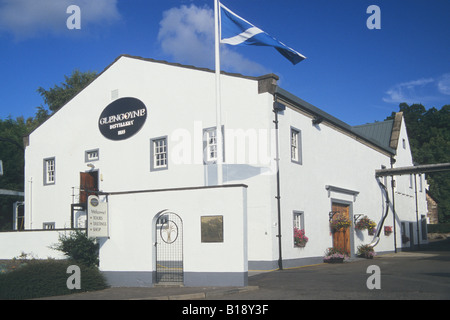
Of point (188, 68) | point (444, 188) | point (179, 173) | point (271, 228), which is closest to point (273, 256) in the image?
point (271, 228)

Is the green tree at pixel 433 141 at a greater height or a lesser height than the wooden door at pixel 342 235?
greater

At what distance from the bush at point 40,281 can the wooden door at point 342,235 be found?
46.6ft

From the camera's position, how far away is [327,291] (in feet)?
38.5

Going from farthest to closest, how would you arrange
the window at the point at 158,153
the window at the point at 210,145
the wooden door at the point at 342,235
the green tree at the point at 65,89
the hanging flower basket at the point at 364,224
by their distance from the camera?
1. the green tree at the point at 65,89
2. the hanging flower basket at the point at 364,224
3. the wooden door at the point at 342,235
4. the window at the point at 158,153
5. the window at the point at 210,145

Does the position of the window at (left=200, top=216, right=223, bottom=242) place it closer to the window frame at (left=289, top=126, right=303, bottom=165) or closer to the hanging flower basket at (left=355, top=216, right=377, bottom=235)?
the window frame at (left=289, top=126, right=303, bottom=165)

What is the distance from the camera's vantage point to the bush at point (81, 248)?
623 inches

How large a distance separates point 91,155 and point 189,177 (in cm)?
714

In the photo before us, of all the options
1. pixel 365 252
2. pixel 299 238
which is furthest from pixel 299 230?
pixel 365 252

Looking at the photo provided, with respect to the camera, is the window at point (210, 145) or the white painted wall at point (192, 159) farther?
Result: the window at point (210, 145)

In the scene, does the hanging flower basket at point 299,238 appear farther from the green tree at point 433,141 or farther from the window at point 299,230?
the green tree at point 433,141

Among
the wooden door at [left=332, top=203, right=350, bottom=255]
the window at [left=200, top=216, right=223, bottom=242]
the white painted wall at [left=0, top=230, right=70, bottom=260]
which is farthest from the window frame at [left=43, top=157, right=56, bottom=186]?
the window at [left=200, top=216, right=223, bottom=242]

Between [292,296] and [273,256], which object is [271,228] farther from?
[292,296]

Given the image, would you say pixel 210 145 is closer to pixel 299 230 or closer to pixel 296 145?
pixel 296 145

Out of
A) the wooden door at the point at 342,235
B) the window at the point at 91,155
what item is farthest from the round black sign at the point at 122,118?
the wooden door at the point at 342,235
